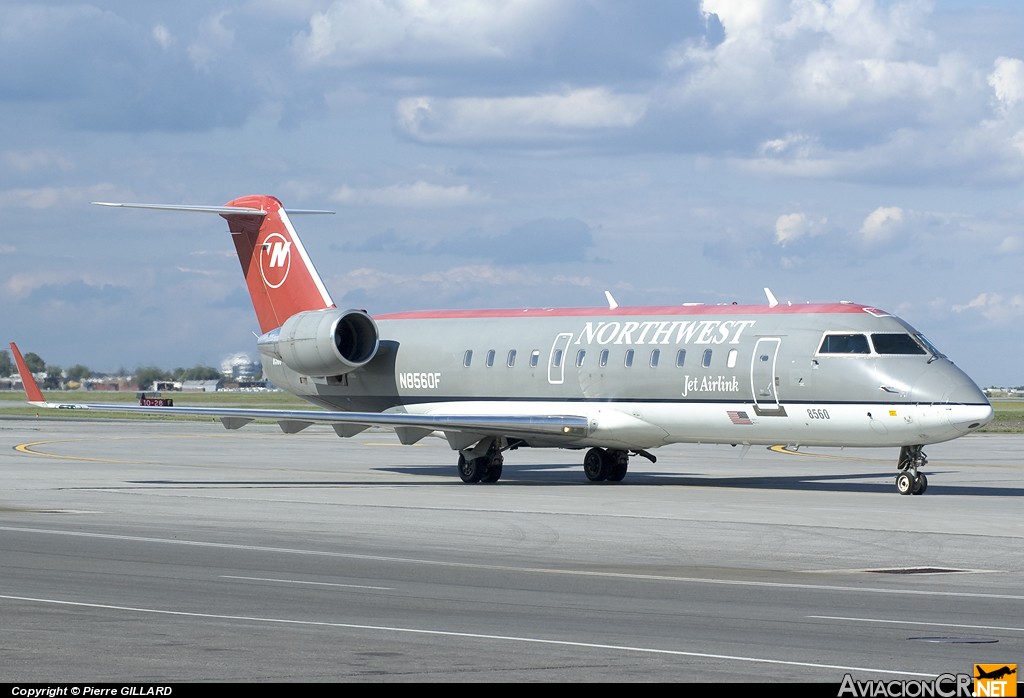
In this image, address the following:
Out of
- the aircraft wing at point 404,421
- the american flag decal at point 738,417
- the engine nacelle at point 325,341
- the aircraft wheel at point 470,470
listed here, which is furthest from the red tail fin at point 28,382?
the american flag decal at point 738,417

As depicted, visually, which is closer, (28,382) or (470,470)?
(28,382)

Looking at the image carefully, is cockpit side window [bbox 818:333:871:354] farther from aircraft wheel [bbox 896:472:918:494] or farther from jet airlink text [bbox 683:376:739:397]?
aircraft wheel [bbox 896:472:918:494]

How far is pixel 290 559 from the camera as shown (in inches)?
707

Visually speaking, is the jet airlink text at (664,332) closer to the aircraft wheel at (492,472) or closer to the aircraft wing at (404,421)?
the aircraft wing at (404,421)

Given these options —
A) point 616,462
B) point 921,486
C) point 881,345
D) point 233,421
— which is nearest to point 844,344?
point 881,345

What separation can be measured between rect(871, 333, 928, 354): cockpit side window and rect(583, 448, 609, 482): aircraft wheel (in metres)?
7.56

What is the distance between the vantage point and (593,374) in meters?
32.4

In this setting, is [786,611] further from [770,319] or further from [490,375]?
[490,375]

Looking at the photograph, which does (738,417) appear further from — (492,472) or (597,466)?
(492,472)

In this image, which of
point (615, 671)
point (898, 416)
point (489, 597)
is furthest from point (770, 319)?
point (615, 671)

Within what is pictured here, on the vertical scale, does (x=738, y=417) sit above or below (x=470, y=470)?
above

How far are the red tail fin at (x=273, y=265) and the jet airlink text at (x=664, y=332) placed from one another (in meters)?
7.30

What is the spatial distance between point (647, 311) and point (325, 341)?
296 inches

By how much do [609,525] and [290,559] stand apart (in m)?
6.35
